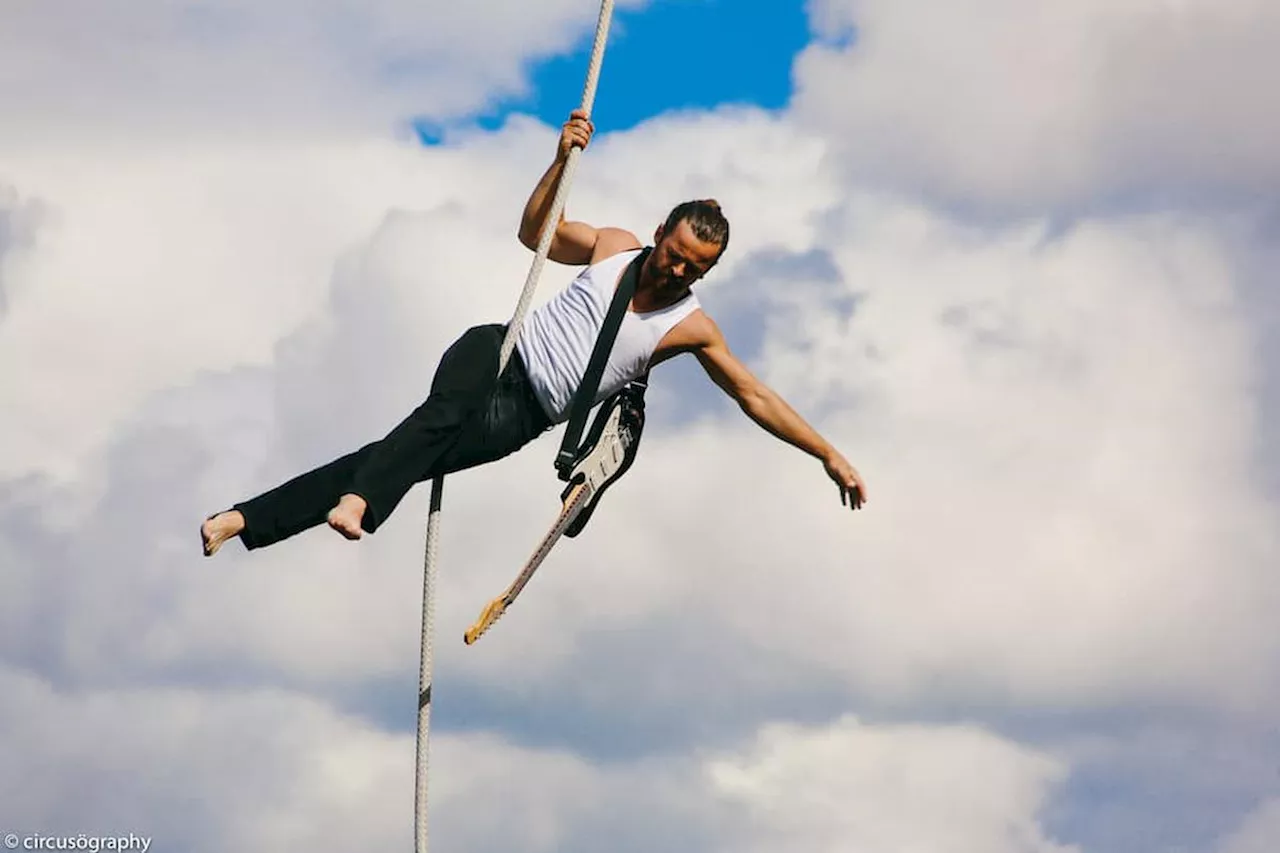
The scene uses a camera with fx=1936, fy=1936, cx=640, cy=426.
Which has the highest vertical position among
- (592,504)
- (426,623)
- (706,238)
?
(706,238)

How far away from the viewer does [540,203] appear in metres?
9.54

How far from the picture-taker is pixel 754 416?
31.3 feet

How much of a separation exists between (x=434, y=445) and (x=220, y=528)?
1136 mm

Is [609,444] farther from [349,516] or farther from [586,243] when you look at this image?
[349,516]

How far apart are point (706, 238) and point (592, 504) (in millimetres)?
1570

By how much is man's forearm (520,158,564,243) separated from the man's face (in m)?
0.53

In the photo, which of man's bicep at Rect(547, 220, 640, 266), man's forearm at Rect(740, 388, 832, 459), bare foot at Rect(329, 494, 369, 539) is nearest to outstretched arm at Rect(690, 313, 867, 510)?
man's forearm at Rect(740, 388, 832, 459)

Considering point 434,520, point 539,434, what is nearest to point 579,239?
point 539,434

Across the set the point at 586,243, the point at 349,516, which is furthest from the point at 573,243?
the point at 349,516

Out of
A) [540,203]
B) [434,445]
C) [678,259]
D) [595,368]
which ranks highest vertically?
[540,203]

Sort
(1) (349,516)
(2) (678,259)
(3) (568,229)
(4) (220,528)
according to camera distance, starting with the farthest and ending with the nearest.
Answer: (3) (568,229) → (2) (678,259) → (1) (349,516) → (4) (220,528)

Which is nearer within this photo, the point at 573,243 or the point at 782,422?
the point at 782,422

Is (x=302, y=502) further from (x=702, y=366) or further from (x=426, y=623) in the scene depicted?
(x=702, y=366)

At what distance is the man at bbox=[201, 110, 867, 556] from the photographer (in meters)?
9.13
